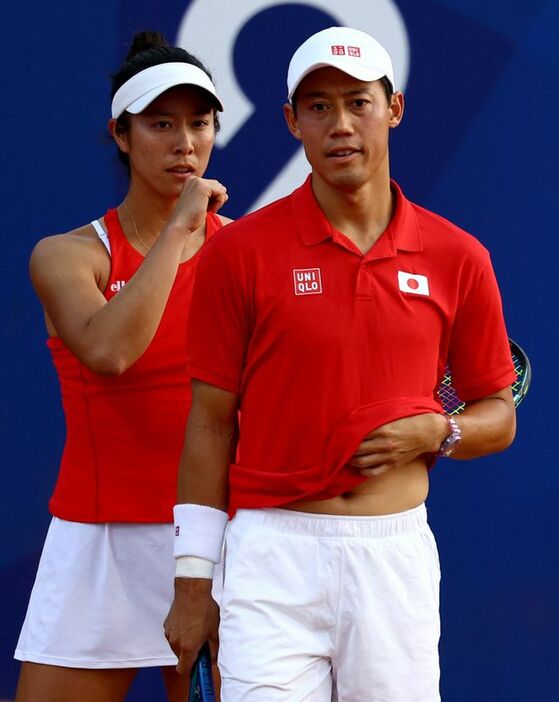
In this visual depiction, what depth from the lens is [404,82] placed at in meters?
4.01

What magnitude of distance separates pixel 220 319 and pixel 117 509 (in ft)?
2.30

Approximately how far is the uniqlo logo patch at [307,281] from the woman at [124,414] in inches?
21.2

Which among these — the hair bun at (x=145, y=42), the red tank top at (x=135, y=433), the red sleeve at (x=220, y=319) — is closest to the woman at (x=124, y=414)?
the red tank top at (x=135, y=433)

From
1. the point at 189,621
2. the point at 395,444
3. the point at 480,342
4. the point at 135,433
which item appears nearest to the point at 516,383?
the point at 480,342

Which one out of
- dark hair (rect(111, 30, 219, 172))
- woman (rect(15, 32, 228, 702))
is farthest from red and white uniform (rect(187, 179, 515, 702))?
dark hair (rect(111, 30, 219, 172))

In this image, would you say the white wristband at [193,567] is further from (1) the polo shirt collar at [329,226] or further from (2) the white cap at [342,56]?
(2) the white cap at [342,56]

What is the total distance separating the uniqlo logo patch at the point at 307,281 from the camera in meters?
2.59

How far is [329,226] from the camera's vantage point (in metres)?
2.68

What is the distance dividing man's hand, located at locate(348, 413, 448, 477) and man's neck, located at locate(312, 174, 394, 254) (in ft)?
1.13

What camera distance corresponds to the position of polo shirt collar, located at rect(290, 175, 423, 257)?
2.66 m

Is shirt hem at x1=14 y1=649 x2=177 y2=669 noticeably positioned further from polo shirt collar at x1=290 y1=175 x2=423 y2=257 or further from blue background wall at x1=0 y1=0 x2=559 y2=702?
polo shirt collar at x1=290 y1=175 x2=423 y2=257

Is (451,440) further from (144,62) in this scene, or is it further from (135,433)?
(144,62)

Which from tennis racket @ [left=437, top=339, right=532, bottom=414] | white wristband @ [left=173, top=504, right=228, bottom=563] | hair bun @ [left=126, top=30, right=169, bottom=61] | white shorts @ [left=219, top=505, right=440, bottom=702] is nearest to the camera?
white shorts @ [left=219, top=505, right=440, bottom=702]

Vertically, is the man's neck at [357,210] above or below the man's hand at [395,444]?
above
